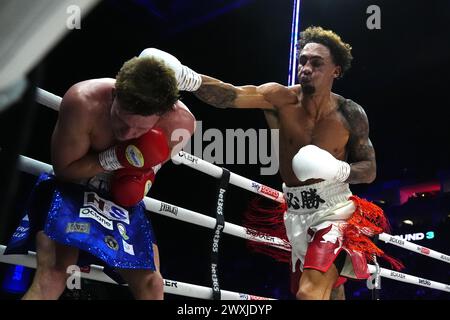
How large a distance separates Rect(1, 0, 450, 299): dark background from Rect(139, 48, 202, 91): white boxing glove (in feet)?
4.44

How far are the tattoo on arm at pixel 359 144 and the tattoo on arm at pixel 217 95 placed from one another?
0.48 m

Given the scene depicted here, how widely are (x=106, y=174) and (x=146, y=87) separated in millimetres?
336

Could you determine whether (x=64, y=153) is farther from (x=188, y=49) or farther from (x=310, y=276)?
(x=188, y=49)

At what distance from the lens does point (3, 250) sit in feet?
4.45

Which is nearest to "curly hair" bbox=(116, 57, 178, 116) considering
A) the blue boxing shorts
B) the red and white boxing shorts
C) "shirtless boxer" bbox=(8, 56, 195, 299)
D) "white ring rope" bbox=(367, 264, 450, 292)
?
"shirtless boxer" bbox=(8, 56, 195, 299)

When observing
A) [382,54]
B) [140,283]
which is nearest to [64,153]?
[140,283]

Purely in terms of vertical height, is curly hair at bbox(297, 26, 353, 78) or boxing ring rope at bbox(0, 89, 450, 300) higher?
curly hair at bbox(297, 26, 353, 78)

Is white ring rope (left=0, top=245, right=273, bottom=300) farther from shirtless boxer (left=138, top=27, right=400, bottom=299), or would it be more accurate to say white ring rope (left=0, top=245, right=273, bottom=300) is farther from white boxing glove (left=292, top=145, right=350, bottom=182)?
white boxing glove (left=292, top=145, right=350, bottom=182)

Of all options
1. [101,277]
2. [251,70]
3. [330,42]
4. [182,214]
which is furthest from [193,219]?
[251,70]

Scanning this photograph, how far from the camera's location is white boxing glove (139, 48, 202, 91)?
4.80ft

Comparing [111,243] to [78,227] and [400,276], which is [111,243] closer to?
[78,227]

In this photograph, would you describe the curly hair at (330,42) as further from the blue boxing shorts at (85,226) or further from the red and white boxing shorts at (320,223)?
the blue boxing shorts at (85,226)

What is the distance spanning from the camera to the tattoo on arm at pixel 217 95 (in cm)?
178

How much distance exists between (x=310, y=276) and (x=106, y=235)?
0.76 m
